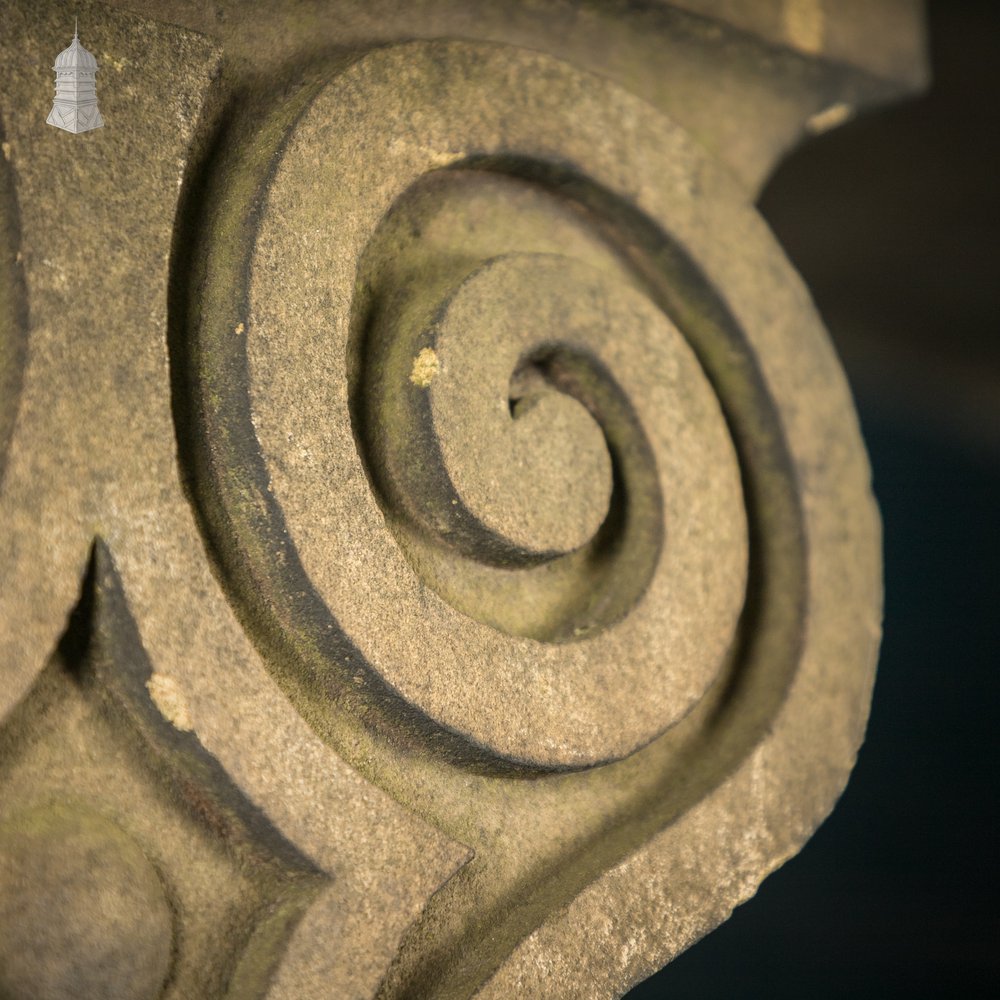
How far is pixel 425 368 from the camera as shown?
89 centimetres

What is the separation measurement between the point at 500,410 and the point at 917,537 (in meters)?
1.74

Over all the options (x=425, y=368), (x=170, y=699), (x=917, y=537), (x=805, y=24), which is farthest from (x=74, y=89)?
(x=917, y=537)

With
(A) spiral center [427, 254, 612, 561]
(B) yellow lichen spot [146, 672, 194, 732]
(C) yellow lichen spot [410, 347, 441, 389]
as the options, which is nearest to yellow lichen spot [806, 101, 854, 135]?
A: (A) spiral center [427, 254, 612, 561]

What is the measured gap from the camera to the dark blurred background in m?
1.92

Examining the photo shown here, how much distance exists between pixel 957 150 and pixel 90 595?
6.23 ft

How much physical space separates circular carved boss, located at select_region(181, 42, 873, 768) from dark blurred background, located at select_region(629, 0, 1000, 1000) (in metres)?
0.97

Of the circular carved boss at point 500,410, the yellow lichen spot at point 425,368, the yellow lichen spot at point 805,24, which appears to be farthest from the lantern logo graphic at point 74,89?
the yellow lichen spot at point 805,24

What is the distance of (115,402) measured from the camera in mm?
767

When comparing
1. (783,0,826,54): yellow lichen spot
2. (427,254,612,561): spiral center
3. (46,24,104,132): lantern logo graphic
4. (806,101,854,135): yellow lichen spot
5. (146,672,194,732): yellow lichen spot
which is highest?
(783,0,826,54): yellow lichen spot

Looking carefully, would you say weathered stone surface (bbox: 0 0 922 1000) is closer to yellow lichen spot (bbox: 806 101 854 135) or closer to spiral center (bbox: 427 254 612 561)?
spiral center (bbox: 427 254 612 561)

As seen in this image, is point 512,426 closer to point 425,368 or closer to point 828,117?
point 425,368

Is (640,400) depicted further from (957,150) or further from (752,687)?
(957,150)

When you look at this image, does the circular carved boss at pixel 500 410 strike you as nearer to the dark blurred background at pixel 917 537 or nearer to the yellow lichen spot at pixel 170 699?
the yellow lichen spot at pixel 170 699

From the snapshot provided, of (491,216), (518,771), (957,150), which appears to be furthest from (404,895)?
(957,150)
